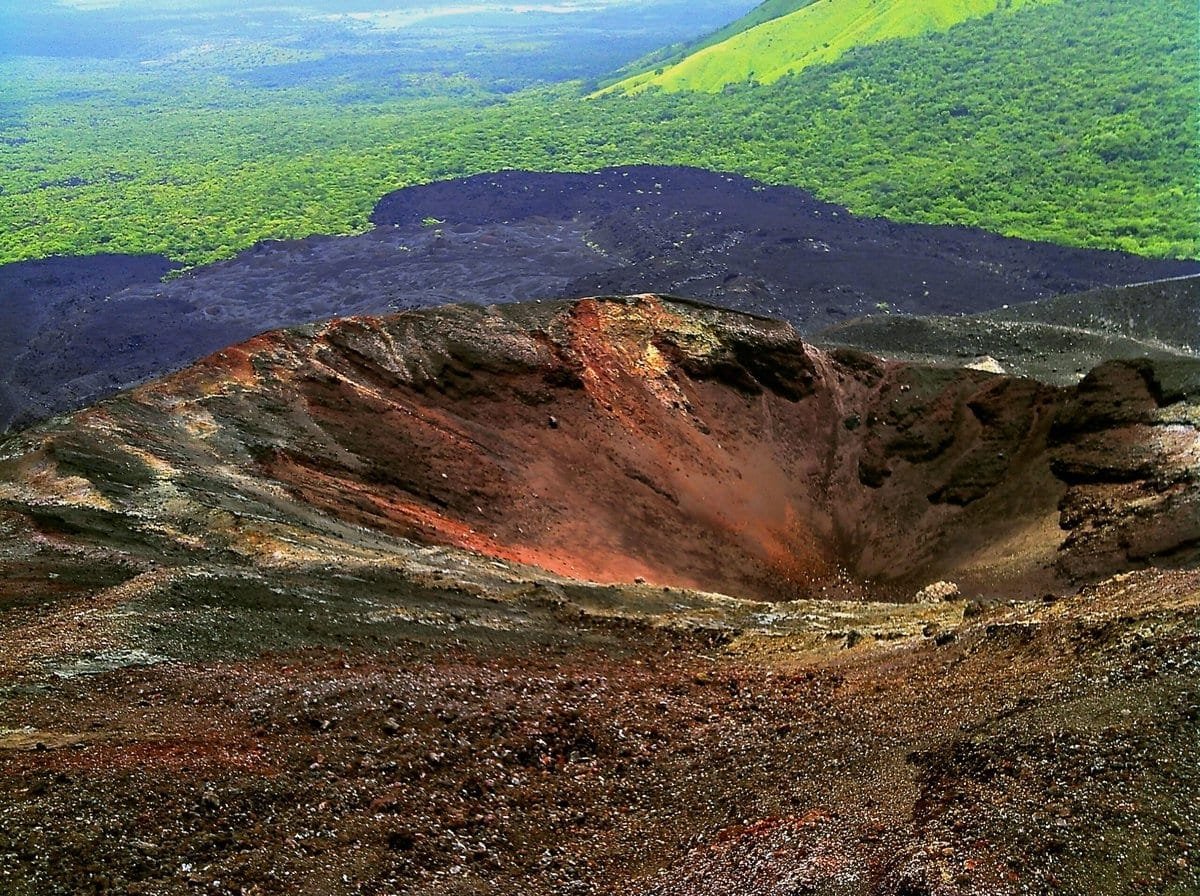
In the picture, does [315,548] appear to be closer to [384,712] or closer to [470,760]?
[384,712]

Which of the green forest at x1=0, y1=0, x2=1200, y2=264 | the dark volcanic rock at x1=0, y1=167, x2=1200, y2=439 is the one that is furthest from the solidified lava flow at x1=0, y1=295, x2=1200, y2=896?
the green forest at x1=0, y1=0, x2=1200, y2=264

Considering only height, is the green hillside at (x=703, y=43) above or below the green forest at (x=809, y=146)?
above

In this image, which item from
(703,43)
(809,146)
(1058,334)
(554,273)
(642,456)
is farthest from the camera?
(703,43)

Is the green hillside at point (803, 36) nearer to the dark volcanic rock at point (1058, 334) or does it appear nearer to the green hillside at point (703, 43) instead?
the green hillside at point (703, 43)

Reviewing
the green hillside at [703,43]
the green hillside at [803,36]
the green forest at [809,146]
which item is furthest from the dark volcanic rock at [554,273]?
the green hillside at [703,43]

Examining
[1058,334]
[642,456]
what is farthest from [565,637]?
[1058,334]

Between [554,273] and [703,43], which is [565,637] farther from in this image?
[703,43]
